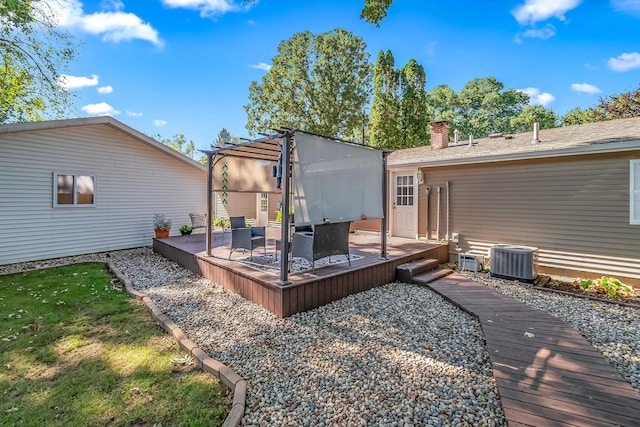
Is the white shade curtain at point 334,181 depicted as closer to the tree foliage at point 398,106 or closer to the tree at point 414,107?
the tree foliage at point 398,106

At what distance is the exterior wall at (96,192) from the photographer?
753 cm

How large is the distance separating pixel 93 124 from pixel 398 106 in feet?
60.9

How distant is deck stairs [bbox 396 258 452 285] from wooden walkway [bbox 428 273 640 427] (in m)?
1.58

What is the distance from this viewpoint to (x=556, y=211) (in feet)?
21.1

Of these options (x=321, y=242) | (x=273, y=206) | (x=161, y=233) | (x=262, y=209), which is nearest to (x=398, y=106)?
(x=273, y=206)

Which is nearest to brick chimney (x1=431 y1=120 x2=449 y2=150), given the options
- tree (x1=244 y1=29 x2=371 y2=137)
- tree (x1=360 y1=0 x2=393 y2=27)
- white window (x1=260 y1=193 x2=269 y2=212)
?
tree (x1=360 y1=0 x2=393 y2=27)

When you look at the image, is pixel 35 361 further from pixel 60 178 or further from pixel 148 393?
pixel 60 178

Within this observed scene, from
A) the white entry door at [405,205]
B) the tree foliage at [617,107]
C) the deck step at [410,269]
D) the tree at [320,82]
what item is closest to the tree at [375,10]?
the white entry door at [405,205]

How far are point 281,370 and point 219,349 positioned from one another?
877mm

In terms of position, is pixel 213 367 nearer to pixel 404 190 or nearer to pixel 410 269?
pixel 410 269

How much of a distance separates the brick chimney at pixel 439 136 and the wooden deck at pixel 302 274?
12.3 feet

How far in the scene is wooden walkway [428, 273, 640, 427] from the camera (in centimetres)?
224

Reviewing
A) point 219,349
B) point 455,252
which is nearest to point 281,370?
point 219,349

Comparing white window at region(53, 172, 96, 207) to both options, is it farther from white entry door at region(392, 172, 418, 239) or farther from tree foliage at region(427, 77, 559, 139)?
tree foliage at region(427, 77, 559, 139)
